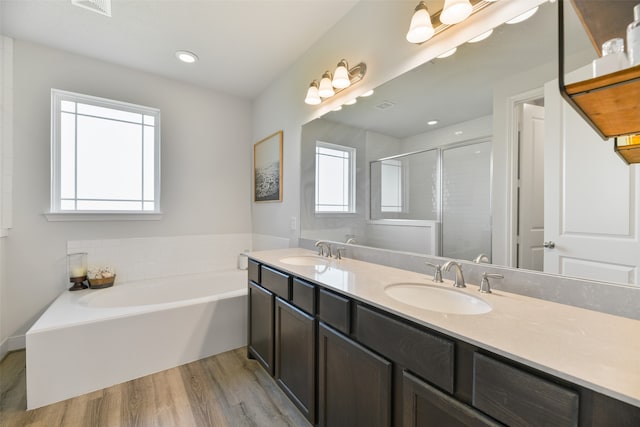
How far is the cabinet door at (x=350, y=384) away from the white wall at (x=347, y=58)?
1.38m

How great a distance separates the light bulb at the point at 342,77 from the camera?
6.09 ft

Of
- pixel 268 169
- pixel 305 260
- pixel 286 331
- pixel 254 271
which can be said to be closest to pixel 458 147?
pixel 305 260

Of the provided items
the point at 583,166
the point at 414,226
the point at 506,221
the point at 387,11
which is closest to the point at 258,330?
the point at 414,226

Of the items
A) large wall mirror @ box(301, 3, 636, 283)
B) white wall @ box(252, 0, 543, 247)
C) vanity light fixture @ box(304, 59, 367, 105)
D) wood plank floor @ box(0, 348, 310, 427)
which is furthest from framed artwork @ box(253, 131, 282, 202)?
wood plank floor @ box(0, 348, 310, 427)

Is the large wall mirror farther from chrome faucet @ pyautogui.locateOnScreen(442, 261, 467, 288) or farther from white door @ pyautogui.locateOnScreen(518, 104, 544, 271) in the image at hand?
chrome faucet @ pyautogui.locateOnScreen(442, 261, 467, 288)

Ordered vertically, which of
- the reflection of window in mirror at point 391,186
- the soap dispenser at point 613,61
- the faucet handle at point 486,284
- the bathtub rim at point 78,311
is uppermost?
the soap dispenser at point 613,61

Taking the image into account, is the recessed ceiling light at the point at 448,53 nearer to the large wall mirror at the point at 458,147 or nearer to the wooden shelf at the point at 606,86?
the large wall mirror at the point at 458,147

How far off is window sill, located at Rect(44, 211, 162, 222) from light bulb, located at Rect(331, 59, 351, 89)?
A: 2.25m

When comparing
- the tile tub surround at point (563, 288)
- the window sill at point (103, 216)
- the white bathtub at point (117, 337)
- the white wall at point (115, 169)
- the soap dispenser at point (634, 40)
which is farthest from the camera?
the window sill at point (103, 216)

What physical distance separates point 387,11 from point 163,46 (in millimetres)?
1899

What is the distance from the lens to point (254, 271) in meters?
2.05

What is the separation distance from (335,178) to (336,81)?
71 cm

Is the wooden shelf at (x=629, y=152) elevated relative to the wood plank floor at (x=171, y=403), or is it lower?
elevated

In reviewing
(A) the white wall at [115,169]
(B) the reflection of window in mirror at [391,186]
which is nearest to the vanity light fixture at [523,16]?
(B) the reflection of window in mirror at [391,186]
